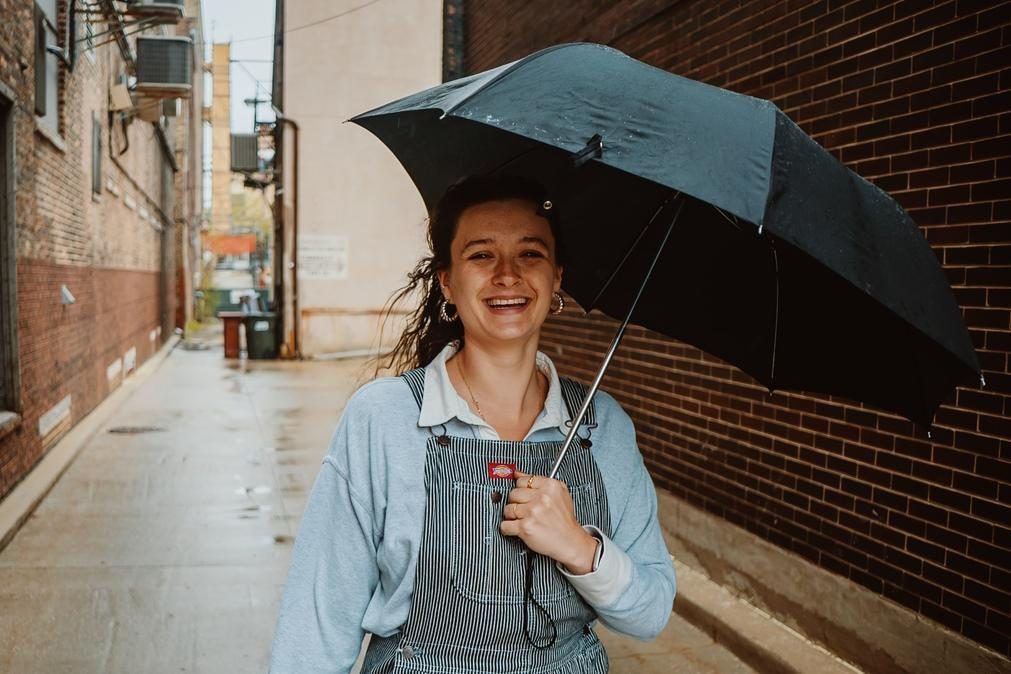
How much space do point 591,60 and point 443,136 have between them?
0.65 m

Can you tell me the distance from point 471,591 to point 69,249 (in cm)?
972

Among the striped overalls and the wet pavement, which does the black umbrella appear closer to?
the striped overalls

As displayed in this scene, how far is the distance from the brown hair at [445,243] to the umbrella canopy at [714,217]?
5.1 inches

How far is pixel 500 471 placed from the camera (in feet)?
6.13

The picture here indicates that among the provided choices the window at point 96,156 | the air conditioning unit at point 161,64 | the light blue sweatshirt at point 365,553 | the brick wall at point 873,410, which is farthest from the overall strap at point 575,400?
the air conditioning unit at point 161,64

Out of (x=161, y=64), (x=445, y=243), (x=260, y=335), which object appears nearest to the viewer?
(x=445, y=243)

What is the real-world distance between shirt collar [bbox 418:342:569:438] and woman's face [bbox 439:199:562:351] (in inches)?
4.4

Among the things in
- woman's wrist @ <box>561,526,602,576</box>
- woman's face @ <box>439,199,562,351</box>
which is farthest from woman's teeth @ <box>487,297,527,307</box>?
woman's wrist @ <box>561,526,602,576</box>

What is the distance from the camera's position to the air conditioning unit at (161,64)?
14.6 metres

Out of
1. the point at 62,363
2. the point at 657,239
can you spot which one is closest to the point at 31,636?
the point at 657,239

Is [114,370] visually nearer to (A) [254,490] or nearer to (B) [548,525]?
(A) [254,490]

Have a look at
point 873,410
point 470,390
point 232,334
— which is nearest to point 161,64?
point 232,334

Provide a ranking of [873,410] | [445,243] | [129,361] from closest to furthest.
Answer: [445,243], [873,410], [129,361]

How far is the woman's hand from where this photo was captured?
1.77m
